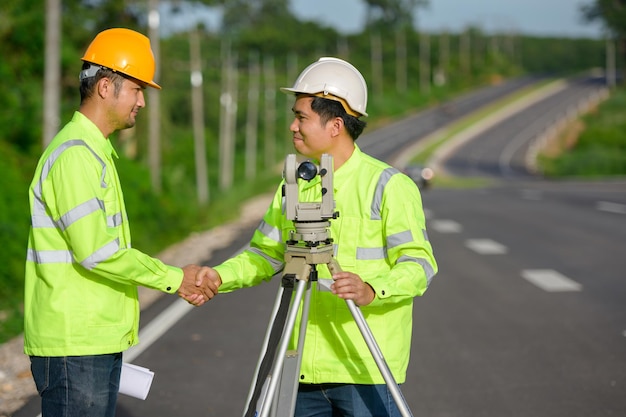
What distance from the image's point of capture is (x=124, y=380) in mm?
3861

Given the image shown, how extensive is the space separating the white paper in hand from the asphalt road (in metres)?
2.21

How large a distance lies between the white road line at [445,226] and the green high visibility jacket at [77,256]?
1550cm

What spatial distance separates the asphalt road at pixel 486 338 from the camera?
20.6ft

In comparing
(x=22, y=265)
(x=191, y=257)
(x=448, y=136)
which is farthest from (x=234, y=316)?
(x=448, y=136)

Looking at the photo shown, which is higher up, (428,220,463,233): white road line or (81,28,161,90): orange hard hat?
(81,28,161,90): orange hard hat

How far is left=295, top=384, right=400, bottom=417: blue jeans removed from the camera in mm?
3518

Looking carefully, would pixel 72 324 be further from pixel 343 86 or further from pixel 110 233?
pixel 343 86

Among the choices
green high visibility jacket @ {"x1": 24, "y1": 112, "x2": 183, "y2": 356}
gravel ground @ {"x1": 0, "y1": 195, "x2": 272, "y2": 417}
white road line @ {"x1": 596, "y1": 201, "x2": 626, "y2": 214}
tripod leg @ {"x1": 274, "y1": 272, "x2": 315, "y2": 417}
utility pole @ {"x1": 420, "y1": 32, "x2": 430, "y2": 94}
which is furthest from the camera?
utility pole @ {"x1": 420, "y1": 32, "x2": 430, "y2": 94}

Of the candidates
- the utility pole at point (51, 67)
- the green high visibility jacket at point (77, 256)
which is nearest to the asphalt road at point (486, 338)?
the green high visibility jacket at point (77, 256)

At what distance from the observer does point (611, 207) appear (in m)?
23.5

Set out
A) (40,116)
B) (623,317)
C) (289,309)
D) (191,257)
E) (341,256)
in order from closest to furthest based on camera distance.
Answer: (289,309)
(341,256)
(623,317)
(191,257)
(40,116)

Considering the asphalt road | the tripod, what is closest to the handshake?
the tripod

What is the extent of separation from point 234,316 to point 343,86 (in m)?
6.39

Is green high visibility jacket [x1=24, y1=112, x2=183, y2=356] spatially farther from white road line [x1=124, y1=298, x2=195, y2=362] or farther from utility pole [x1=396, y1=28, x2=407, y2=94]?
utility pole [x1=396, y1=28, x2=407, y2=94]
